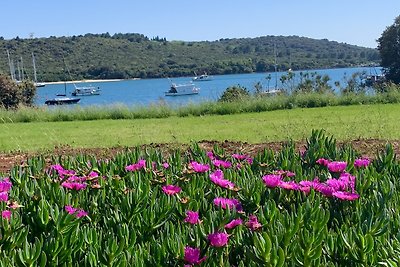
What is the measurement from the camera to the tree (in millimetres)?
45000

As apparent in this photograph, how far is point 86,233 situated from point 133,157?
77.4 inches

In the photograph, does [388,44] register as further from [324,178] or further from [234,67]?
[324,178]

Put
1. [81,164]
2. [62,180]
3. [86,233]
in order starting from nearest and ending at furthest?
1. [86,233]
2. [62,180]
3. [81,164]

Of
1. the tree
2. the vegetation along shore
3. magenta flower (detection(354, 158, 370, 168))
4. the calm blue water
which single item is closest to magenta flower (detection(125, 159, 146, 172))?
the vegetation along shore

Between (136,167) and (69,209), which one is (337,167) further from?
(69,209)

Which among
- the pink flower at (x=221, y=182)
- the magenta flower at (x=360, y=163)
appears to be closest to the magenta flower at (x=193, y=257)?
the pink flower at (x=221, y=182)

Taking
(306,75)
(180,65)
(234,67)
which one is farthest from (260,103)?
(180,65)

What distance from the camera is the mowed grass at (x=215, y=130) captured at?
1192cm

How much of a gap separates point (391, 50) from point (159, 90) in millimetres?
54257

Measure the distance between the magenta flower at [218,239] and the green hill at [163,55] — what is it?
74.4 metres

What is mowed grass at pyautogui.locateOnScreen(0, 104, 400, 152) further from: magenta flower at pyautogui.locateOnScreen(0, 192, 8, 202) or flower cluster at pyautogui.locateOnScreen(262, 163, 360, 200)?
magenta flower at pyautogui.locateOnScreen(0, 192, 8, 202)

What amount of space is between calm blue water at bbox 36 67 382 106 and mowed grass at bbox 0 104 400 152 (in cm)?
500

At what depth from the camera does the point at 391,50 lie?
4553 cm

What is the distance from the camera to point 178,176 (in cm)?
373
